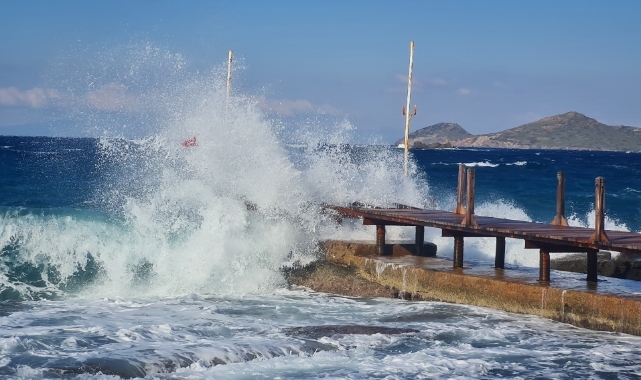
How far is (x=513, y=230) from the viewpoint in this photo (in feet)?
37.9

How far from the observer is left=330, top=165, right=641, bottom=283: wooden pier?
10596 mm

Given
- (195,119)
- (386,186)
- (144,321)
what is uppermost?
(195,119)

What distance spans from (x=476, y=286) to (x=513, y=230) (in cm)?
93

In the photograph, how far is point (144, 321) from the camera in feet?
34.5

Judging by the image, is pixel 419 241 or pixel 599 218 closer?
pixel 599 218

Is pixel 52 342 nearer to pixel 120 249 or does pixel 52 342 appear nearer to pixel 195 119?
pixel 120 249

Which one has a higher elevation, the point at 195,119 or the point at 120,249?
the point at 195,119

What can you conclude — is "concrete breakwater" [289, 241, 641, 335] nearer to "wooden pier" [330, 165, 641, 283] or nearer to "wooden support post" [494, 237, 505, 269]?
"wooden support post" [494, 237, 505, 269]

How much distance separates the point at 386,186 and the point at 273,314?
644 cm

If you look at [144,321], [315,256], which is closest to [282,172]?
[315,256]

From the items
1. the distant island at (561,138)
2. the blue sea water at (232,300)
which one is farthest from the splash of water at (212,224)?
the distant island at (561,138)

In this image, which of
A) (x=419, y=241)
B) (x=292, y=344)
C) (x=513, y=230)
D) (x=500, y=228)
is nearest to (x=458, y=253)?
(x=500, y=228)

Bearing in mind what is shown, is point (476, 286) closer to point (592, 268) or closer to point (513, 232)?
point (513, 232)

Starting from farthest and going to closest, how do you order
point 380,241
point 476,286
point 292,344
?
point 380,241 → point 476,286 → point 292,344
